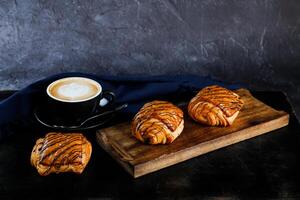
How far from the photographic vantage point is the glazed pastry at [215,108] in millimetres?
1312

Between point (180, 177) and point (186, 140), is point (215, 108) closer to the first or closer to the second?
point (186, 140)

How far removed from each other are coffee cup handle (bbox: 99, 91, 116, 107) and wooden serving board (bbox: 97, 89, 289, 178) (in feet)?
0.33

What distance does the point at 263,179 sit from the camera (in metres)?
1.20

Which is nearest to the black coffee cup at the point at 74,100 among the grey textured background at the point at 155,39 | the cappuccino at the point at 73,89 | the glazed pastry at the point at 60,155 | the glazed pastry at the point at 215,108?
the cappuccino at the point at 73,89

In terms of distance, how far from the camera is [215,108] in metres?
1.31

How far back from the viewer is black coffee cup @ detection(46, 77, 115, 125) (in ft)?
4.33

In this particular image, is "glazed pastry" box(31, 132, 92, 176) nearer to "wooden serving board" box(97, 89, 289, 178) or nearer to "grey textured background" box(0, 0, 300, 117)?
"wooden serving board" box(97, 89, 289, 178)

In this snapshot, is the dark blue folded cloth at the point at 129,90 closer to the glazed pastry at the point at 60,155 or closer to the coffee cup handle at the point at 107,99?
the coffee cup handle at the point at 107,99

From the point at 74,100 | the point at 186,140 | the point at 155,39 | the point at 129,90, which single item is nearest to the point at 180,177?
the point at 186,140

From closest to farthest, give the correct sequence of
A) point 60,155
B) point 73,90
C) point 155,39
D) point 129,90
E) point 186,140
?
point 60,155
point 186,140
point 73,90
point 129,90
point 155,39

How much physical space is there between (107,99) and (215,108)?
311 millimetres

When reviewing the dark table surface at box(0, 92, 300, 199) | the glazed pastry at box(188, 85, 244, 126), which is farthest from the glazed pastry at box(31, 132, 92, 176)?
the glazed pastry at box(188, 85, 244, 126)

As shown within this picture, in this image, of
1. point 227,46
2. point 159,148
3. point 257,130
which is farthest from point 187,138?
point 227,46

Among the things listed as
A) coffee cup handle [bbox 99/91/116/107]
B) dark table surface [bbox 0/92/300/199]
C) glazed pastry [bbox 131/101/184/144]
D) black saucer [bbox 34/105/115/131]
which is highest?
glazed pastry [bbox 131/101/184/144]
